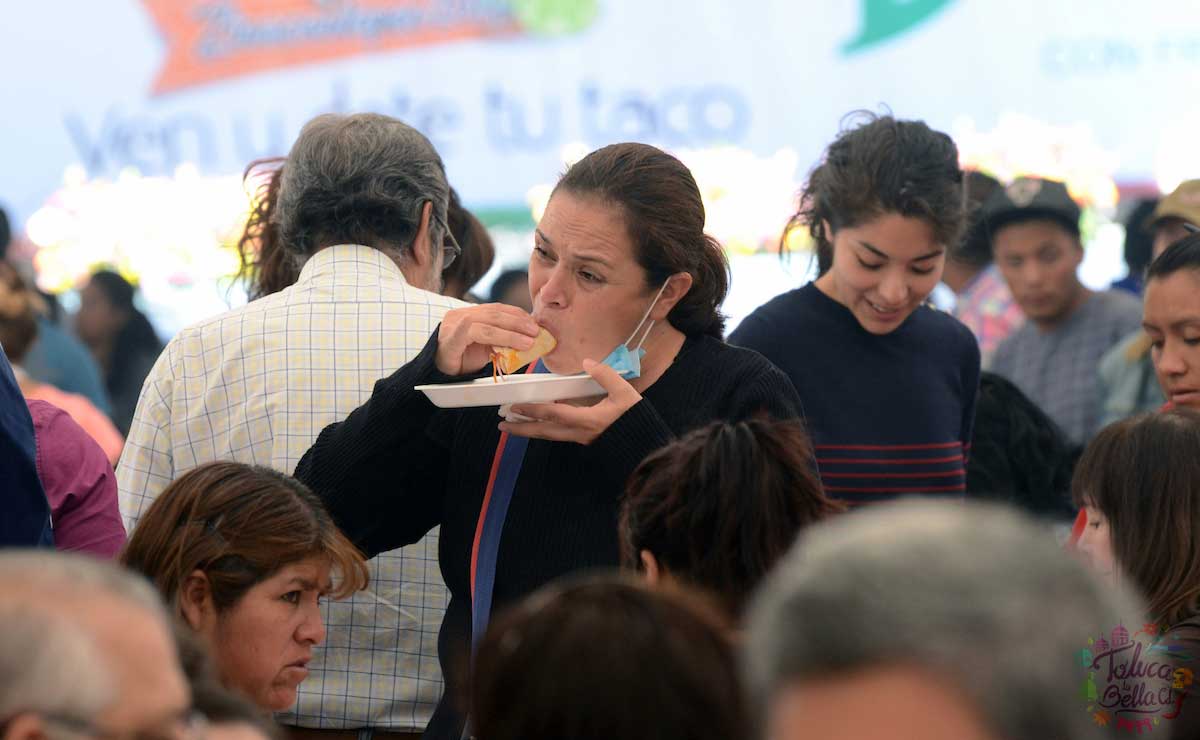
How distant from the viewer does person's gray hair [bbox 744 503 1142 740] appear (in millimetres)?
Result: 891

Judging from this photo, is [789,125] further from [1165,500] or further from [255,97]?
[1165,500]

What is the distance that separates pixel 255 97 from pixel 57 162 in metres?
0.95

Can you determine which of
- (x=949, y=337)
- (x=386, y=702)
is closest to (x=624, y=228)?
(x=386, y=702)

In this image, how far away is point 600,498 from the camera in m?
2.29

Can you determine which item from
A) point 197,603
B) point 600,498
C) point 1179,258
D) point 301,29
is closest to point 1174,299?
point 1179,258

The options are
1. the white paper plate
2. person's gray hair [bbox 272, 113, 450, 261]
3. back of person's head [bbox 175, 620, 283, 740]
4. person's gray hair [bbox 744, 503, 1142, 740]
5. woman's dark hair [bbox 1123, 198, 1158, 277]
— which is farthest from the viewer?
woman's dark hair [bbox 1123, 198, 1158, 277]

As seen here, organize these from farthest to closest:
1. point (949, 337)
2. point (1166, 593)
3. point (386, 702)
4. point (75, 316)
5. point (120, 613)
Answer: point (75, 316), point (949, 337), point (386, 702), point (1166, 593), point (120, 613)

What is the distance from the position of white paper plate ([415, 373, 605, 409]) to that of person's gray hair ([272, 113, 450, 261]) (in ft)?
1.86

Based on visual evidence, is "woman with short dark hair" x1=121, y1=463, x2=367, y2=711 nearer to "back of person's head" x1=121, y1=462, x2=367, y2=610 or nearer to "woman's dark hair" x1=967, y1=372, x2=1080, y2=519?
"back of person's head" x1=121, y1=462, x2=367, y2=610

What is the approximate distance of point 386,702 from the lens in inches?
101

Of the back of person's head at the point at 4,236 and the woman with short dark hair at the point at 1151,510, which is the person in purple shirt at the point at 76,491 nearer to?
the woman with short dark hair at the point at 1151,510

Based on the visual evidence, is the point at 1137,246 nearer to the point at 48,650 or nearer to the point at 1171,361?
the point at 1171,361

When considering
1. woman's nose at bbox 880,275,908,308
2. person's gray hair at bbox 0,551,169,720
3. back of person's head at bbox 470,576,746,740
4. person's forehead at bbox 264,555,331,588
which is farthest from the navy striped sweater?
person's gray hair at bbox 0,551,169,720

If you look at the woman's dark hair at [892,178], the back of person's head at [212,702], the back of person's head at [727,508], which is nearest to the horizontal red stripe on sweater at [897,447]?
the woman's dark hair at [892,178]
